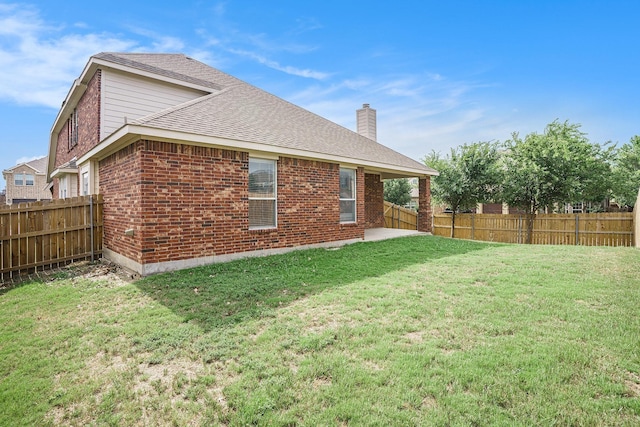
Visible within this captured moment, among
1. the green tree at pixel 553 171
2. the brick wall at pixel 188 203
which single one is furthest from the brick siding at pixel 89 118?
the green tree at pixel 553 171

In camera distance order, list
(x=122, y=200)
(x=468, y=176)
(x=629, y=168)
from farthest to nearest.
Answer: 1. (x=629, y=168)
2. (x=468, y=176)
3. (x=122, y=200)

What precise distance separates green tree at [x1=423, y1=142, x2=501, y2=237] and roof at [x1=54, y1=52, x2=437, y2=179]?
12.5 feet

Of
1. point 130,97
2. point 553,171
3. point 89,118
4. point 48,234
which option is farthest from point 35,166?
point 553,171

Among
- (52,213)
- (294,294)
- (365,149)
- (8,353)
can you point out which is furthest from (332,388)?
(365,149)

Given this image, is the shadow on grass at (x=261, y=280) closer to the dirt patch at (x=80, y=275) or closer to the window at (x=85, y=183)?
the dirt patch at (x=80, y=275)

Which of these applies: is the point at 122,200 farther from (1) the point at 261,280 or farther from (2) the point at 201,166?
(1) the point at 261,280

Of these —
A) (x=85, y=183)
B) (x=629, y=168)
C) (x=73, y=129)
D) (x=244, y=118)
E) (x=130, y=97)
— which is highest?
(x=130, y=97)

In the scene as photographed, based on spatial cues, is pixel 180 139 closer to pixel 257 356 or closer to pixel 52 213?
pixel 52 213

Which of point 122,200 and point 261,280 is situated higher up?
point 122,200

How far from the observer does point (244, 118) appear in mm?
9141

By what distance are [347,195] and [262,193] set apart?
3597mm

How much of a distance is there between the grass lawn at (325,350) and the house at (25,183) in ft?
143

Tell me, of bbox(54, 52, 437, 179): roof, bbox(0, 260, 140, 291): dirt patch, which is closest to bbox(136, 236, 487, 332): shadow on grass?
bbox(0, 260, 140, 291): dirt patch

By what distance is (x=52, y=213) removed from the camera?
26.3 ft
